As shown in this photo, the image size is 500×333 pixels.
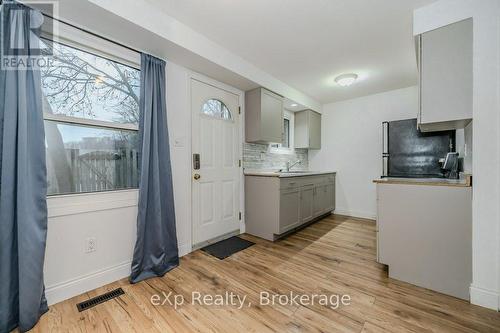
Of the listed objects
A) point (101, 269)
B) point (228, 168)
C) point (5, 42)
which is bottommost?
point (101, 269)

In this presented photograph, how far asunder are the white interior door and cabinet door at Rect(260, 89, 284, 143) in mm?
410

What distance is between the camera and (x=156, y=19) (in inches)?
71.4

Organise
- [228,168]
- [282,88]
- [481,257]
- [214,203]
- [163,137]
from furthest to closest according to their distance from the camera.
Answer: [282,88]
[228,168]
[214,203]
[163,137]
[481,257]

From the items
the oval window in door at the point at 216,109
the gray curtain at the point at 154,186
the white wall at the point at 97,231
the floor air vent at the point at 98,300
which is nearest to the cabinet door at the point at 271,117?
the oval window in door at the point at 216,109

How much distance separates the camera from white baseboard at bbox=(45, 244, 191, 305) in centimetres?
158

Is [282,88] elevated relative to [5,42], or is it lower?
elevated

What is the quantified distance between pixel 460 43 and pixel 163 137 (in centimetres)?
273

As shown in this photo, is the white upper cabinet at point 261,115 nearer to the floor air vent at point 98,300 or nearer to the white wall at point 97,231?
the white wall at point 97,231

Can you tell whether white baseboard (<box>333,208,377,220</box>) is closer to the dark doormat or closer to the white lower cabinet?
the white lower cabinet

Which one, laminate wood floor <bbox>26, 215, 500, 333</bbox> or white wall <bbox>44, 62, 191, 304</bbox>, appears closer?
laminate wood floor <bbox>26, 215, 500, 333</bbox>

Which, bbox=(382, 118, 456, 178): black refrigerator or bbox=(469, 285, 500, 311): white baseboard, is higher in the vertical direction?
bbox=(382, 118, 456, 178): black refrigerator

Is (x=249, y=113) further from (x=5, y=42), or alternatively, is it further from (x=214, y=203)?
(x=5, y=42)

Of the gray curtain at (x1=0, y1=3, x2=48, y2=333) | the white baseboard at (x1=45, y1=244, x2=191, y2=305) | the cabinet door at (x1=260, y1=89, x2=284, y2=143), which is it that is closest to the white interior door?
the cabinet door at (x1=260, y1=89, x2=284, y2=143)

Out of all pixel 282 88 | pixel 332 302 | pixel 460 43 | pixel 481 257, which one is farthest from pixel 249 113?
pixel 481 257
